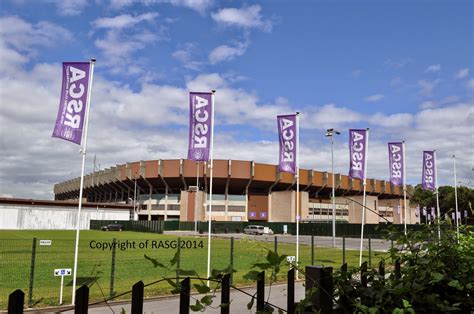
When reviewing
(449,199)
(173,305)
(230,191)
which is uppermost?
(230,191)

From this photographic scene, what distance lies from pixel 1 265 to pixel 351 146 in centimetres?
1753

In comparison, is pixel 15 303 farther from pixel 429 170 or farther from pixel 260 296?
pixel 429 170

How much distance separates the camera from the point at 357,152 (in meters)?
20.3

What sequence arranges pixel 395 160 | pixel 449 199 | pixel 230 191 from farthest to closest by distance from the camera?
1. pixel 230 191
2. pixel 449 199
3. pixel 395 160

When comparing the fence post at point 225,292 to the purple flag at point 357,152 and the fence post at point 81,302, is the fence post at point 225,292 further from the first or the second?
the purple flag at point 357,152

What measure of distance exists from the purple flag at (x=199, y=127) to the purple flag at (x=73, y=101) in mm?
4045

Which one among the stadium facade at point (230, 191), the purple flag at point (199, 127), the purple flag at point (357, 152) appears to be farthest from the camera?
the stadium facade at point (230, 191)

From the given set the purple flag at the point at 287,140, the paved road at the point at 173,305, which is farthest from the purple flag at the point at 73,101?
the purple flag at the point at 287,140

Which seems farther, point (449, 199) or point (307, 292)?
point (449, 199)

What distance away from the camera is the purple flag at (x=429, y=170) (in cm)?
3120

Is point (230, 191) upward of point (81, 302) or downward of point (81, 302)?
upward

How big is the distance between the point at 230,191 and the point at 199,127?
8596cm

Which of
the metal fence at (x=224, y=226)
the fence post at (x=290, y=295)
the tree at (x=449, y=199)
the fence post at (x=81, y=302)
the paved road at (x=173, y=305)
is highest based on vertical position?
the tree at (x=449, y=199)

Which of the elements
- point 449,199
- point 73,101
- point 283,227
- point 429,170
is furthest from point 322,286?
point 449,199
